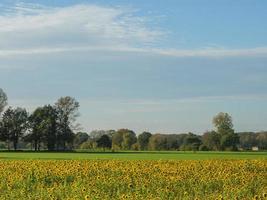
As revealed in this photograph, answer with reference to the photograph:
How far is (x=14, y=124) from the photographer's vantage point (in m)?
144

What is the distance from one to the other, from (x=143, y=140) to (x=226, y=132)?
22314 mm

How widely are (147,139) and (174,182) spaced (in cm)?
12417

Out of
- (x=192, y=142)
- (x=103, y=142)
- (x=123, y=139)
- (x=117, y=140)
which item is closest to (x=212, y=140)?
(x=192, y=142)

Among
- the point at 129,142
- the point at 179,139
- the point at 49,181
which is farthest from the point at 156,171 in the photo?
the point at 129,142

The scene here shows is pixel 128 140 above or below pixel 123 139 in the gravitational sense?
below

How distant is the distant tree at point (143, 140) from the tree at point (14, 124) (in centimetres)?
2769

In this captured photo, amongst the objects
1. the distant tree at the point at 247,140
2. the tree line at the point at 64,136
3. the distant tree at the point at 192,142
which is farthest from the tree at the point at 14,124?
the distant tree at the point at 247,140

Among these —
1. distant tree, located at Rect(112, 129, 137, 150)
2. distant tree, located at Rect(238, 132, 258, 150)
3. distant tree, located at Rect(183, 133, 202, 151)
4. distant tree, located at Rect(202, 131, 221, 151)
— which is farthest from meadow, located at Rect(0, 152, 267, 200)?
distant tree, located at Rect(112, 129, 137, 150)

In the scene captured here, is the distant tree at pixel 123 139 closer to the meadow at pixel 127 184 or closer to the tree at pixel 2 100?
the tree at pixel 2 100

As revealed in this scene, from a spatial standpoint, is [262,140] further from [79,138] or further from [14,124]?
[14,124]

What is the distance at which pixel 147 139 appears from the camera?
146 meters

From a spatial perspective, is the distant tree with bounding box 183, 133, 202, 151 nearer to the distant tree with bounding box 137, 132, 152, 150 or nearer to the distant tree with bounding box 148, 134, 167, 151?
the distant tree with bounding box 148, 134, 167, 151

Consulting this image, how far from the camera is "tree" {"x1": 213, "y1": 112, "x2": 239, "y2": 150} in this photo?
12628 centimetres

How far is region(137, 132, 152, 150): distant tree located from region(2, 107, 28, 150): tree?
27.7 meters
